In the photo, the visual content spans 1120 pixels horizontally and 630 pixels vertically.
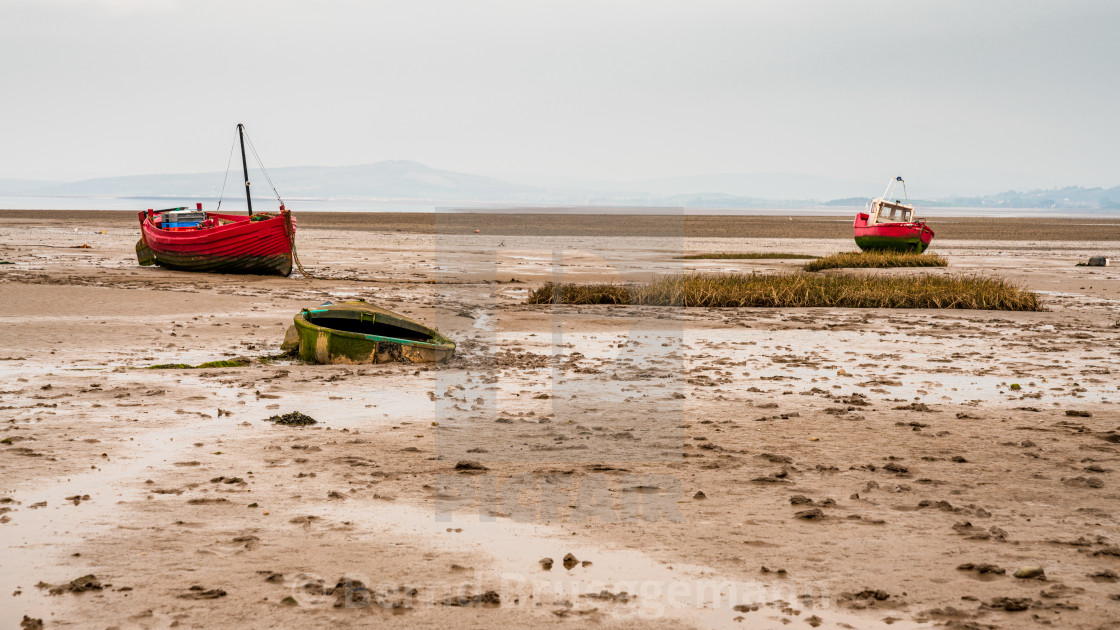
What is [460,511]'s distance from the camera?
7.40 meters

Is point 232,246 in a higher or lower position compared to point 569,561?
higher

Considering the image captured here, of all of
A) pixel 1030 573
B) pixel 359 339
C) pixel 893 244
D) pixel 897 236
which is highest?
pixel 897 236

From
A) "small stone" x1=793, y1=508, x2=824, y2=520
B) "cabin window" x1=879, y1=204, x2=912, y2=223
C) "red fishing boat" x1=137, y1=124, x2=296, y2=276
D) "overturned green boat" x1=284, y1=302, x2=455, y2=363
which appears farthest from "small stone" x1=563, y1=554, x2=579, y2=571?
"cabin window" x1=879, y1=204, x2=912, y2=223

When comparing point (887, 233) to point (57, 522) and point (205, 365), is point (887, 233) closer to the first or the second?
point (205, 365)

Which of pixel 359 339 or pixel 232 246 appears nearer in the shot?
pixel 359 339

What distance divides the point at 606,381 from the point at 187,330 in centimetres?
819

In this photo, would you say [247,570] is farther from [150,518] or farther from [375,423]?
[375,423]

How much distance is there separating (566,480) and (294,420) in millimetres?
3445

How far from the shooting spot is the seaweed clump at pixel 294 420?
10.1 meters

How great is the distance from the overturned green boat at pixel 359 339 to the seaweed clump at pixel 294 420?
11.1 ft

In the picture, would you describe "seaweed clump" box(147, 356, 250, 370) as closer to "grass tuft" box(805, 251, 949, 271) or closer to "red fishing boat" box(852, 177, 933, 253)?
"grass tuft" box(805, 251, 949, 271)

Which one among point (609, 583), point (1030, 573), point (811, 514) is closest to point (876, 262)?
point (811, 514)

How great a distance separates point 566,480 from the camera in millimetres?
8258

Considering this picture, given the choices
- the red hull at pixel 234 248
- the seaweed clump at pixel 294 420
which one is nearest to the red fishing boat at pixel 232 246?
the red hull at pixel 234 248
